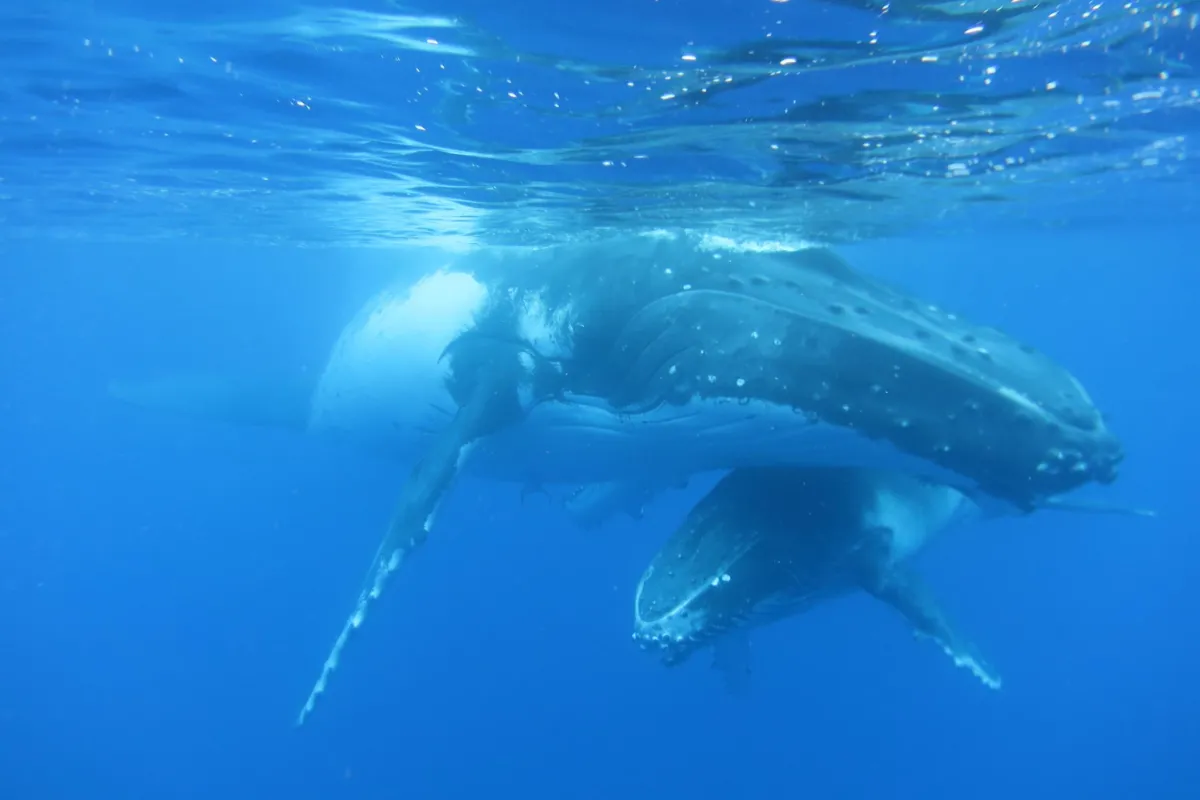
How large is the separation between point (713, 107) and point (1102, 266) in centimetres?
5690

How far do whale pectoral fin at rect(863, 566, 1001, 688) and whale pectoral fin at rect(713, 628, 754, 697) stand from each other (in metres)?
3.78

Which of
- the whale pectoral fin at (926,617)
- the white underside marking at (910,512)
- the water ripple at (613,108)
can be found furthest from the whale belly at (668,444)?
the water ripple at (613,108)

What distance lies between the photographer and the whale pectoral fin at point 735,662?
42.9 feet

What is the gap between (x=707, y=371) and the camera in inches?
347

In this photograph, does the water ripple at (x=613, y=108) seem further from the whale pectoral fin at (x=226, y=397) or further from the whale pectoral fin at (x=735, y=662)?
the whale pectoral fin at (x=735, y=662)

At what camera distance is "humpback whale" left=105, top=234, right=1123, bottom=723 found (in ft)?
24.8

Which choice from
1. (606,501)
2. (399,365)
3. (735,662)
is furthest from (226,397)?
(735,662)

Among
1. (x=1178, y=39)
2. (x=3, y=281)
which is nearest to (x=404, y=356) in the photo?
(x=1178, y=39)

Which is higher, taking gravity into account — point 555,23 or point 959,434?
point 555,23

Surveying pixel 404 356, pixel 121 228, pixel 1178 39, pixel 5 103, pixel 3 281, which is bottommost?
pixel 3 281

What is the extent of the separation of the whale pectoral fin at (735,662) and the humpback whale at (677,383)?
2.62 m

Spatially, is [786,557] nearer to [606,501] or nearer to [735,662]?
[735,662]

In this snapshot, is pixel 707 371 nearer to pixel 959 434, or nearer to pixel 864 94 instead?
pixel 959 434

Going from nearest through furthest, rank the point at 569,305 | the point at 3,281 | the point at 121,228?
the point at 569,305
the point at 121,228
the point at 3,281
